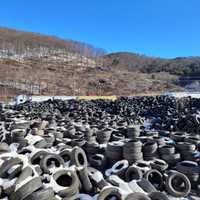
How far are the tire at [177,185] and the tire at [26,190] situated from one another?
312 centimetres

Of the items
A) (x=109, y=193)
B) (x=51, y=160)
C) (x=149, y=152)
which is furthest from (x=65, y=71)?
(x=109, y=193)

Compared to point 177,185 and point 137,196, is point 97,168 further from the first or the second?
point 137,196

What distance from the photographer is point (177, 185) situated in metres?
7.27

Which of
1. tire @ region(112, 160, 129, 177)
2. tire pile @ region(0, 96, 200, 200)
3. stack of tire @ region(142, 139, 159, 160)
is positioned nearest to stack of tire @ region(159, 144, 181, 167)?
tire pile @ region(0, 96, 200, 200)

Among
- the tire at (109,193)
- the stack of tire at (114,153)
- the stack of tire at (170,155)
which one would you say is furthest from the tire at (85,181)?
the stack of tire at (170,155)

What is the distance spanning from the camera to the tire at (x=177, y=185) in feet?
22.6

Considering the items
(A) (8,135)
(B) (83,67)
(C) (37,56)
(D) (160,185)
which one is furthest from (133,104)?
(C) (37,56)

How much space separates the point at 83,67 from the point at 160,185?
8259cm

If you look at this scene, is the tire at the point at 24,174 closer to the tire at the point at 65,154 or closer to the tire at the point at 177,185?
the tire at the point at 65,154

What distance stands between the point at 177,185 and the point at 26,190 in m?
3.73

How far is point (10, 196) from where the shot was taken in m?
5.80

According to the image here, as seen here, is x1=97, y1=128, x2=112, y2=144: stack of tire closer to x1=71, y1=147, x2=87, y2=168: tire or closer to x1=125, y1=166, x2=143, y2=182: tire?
x1=71, y1=147, x2=87, y2=168: tire

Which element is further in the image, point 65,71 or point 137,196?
point 65,71

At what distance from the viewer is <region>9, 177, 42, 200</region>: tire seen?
5.70 m
